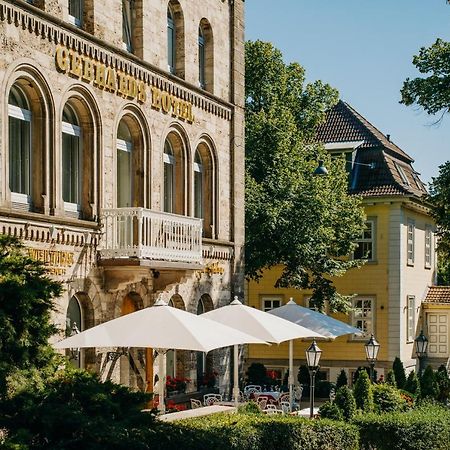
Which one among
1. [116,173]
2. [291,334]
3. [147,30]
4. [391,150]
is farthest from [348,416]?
[391,150]

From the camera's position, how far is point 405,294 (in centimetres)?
4084

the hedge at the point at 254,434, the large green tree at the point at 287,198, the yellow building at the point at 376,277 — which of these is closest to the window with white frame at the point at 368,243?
the yellow building at the point at 376,277

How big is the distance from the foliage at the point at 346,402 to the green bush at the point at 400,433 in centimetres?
47

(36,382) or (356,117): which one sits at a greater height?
(356,117)

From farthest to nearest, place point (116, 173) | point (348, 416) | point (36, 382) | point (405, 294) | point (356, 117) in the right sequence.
→ point (356, 117) → point (405, 294) → point (116, 173) → point (348, 416) → point (36, 382)

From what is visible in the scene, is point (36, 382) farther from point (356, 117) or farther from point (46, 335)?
point (356, 117)

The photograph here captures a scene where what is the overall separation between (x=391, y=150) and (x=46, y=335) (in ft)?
104

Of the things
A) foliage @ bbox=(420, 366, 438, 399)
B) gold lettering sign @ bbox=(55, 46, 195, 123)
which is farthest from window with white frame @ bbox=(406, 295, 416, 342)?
gold lettering sign @ bbox=(55, 46, 195, 123)

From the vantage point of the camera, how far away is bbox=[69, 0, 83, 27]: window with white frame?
827 inches

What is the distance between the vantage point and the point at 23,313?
1229 centimetres

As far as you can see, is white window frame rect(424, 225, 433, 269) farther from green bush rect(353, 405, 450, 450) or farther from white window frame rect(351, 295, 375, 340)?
green bush rect(353, 405, 450, 450)

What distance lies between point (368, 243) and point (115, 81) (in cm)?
2052

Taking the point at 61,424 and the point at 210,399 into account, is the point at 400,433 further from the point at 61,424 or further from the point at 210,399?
the point at 61,424

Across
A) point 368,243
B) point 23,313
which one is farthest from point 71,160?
point 368,243
